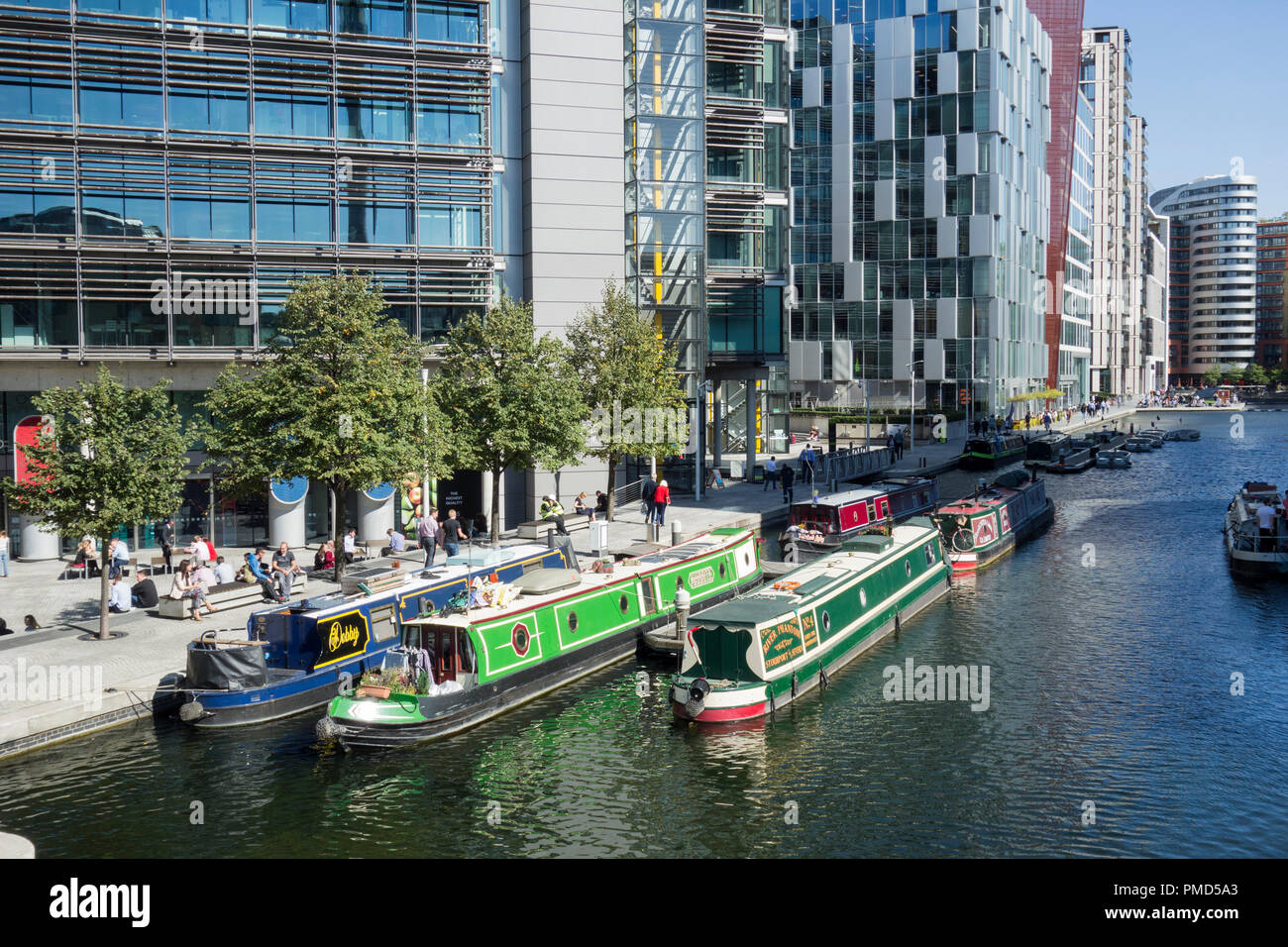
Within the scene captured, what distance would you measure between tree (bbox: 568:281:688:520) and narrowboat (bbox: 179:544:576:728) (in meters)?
17.8

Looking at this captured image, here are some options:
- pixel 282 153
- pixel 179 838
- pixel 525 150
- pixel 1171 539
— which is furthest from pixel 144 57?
pixel 1171 539

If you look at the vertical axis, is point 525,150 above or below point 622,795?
above

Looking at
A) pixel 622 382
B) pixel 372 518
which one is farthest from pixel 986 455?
pixel 372 518

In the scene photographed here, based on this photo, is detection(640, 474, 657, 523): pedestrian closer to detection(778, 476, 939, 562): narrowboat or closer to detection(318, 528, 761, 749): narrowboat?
detection(778, 476, 939, 562): narrowboat

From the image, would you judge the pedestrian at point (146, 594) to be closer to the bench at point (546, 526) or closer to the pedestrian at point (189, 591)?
the pedestrian at point (189, 591)

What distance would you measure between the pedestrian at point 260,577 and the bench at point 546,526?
1025cm

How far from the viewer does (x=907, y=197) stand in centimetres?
11025

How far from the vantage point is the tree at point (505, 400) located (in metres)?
39.6

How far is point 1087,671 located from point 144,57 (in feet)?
125

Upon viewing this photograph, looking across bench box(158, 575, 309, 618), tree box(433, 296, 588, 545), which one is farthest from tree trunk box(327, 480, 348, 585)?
tree box(433, 296, 588, 545)

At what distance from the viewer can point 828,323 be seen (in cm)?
11588
